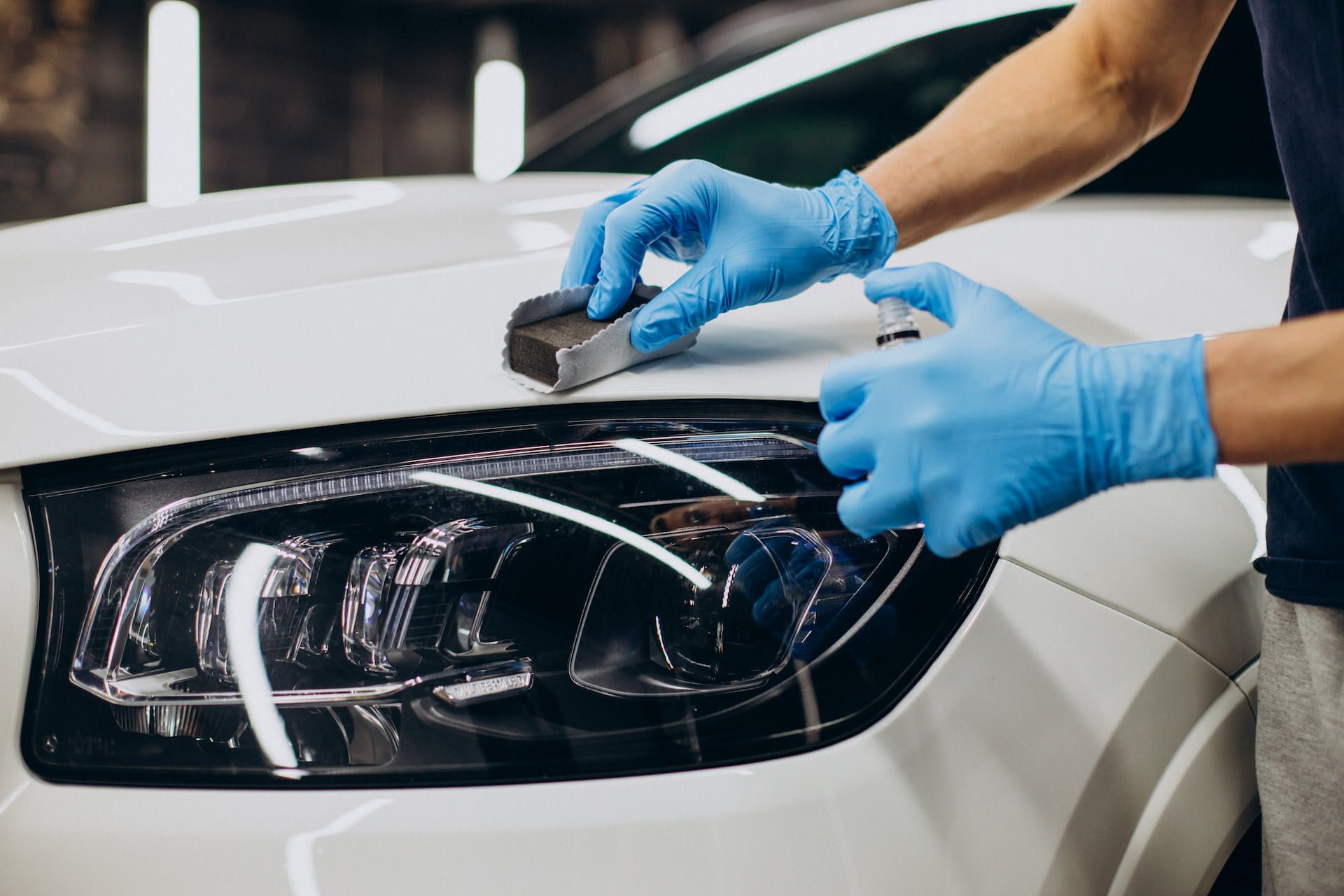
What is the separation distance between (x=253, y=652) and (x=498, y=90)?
8.81 metres

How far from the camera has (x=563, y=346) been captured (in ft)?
2.37

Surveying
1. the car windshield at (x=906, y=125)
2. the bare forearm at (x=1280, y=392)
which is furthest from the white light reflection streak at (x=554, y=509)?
the car windshield at (x=906, y=125)

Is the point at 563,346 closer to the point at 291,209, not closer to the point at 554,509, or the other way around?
the point at 554,509

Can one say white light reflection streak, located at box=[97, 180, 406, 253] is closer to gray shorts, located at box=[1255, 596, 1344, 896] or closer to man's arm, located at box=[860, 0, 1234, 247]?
man's arm, located at box=[860, 0, 1234, 247]

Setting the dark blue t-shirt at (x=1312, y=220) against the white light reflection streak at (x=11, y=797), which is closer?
the white light reflection streak at (x=11, y=797)

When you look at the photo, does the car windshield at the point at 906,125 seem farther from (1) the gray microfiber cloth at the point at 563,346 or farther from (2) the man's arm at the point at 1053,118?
(1) the gray microfiber cloth at the point at 563,346

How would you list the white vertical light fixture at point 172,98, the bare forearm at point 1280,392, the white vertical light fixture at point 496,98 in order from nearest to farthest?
the bare forearm at point 1280,392
the white vertical light fixture at point 172,98
the white vertical light fixture at point 496,98

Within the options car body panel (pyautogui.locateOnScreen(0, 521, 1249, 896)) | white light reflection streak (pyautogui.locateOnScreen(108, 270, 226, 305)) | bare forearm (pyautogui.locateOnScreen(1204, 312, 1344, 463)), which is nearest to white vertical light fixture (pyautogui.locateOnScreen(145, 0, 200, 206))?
white light reflection streak (pyautogui.locateOnScreen(108, 270, 226, 305))

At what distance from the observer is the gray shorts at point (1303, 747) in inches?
31.1

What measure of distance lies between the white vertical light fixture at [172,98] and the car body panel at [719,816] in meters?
7.42

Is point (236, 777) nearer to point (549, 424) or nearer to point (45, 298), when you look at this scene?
point (549, 424)

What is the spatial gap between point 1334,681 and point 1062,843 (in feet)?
0.88

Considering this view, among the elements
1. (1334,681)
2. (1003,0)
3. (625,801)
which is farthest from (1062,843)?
(1003,0)

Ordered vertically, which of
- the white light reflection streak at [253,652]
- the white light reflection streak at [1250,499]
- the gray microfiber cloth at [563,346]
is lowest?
the white light reflection streak at [253,652]
